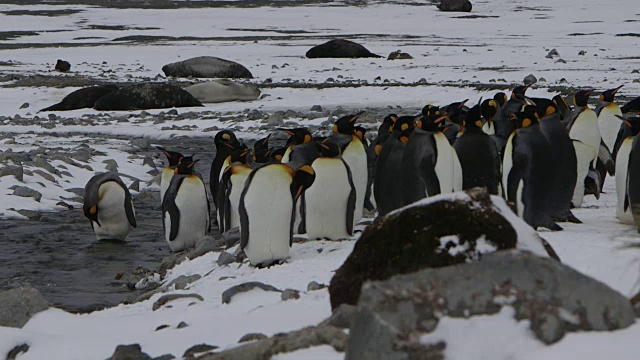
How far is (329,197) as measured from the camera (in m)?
7.96

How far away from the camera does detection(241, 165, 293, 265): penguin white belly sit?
7.25 meters

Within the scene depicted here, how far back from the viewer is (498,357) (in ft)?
10.2

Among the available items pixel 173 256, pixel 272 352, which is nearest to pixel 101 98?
pixel 173 256

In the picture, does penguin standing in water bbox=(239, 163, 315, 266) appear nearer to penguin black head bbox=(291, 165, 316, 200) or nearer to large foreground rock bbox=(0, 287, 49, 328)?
penguin black head bbox=(291, 165, 316, 200)

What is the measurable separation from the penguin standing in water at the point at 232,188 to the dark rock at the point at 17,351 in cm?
351

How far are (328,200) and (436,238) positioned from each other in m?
3.94

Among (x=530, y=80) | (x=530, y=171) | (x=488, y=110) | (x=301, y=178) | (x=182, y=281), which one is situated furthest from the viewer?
(x=530, y=80)

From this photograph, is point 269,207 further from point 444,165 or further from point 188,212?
point 188,212

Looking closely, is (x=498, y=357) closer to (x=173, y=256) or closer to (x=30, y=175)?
(x=173, y=256)

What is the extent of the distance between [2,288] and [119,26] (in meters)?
38.7

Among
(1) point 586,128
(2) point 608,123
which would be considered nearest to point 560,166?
(1) point 586,128

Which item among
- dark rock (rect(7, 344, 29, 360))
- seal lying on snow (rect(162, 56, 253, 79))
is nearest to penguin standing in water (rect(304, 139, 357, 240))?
dark rock (rect(7, 344, 29, 360))

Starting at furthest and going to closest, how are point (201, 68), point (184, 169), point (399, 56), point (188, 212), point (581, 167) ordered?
point (399, 56)
point (201, 68)
point (184, 169)
point (188, 212)
point (581, 167)

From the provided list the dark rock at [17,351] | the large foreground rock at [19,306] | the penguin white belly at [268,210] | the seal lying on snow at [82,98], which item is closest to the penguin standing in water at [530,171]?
the penguin white belly at [268,210]
